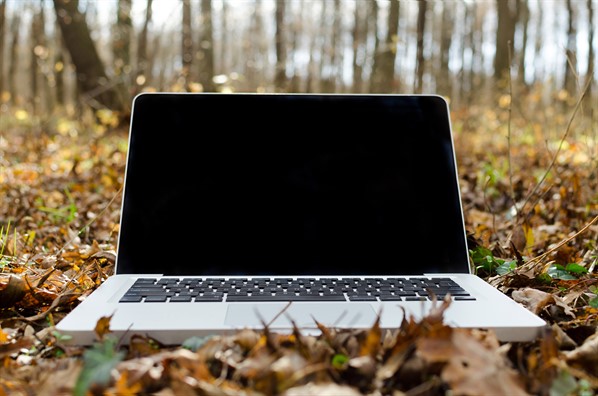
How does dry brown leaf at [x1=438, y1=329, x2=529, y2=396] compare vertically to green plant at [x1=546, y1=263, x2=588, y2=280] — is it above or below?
above

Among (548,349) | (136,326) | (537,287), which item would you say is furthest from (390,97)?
(136,326)

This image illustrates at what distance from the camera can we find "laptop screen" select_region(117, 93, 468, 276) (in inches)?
75.0

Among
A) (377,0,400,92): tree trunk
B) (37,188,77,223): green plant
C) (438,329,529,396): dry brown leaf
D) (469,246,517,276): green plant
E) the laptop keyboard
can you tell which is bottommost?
(37,188,77,223): green plant

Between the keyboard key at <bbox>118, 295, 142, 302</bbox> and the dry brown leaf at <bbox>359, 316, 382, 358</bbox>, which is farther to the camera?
the keyboard key at <bbox>118, 295, 142, 302</bbox>

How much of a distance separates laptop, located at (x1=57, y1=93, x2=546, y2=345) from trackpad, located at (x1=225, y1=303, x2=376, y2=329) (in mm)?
156

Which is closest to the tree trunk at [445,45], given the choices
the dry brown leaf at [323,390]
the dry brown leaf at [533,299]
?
the dry brown leaf at [533,299]

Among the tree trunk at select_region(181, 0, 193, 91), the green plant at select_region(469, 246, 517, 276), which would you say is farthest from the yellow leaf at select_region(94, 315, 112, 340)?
the tree trunk at select_region(181, 0, 193, 91)

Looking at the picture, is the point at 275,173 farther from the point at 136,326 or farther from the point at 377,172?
the point at 136,326

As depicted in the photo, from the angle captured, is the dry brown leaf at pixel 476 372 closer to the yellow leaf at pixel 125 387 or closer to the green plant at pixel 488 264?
the yellow leaf at pixel 125 387

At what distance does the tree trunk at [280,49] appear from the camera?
9.89 m

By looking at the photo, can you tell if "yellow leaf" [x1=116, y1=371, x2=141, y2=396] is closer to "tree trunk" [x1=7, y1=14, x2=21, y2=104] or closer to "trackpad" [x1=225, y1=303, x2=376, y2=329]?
"trackpad" [x1=225, y1=303, x2=376, y2=329]

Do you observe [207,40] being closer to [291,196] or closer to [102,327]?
[291,196]

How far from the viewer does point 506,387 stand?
1.15 m

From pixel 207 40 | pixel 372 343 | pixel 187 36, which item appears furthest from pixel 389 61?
pixel 372 343
